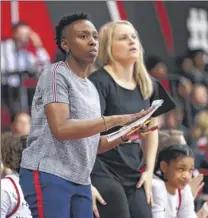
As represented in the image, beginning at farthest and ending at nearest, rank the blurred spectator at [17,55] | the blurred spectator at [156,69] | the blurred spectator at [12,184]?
1. the blurred spectator at [156,69]
2. the blurred spectator at [17,55]
3. the blurred spectator at [12,184]

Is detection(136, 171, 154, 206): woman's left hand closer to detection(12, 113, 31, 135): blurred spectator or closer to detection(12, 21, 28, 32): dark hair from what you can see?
detection(12, 113, 31, 135): blurred spectator

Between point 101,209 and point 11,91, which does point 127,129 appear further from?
point 11,91

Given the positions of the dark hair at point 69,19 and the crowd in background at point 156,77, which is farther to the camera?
the crowd in background at point 156,77

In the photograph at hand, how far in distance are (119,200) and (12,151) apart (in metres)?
0.72

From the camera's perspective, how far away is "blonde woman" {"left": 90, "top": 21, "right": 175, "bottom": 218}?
15.3ft

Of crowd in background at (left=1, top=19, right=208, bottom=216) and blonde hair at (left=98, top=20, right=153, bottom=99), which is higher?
blonde hair at (left=98, top=20, right=153, bottom=99)

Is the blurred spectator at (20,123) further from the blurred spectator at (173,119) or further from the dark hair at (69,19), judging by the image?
the dark hair at (69,19)

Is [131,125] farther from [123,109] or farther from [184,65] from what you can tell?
[184,65]

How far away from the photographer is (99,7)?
11.4 m

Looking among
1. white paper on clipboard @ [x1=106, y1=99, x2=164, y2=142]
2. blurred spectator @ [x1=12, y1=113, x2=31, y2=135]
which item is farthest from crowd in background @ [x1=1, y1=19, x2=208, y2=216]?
white paper on clipboard @ [x1=106, y1=99, x2=164, y2=142]

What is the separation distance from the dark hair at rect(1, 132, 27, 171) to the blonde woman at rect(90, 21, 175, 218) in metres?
0.46

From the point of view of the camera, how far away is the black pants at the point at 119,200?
15.1 ft

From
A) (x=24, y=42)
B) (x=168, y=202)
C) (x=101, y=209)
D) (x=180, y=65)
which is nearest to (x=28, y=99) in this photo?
(x=24, y=42)

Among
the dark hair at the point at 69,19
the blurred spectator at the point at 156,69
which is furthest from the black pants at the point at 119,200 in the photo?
the blurred spectator at the point at 156,69
